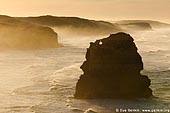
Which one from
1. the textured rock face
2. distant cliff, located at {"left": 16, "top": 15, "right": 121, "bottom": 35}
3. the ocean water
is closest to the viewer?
the ocean water

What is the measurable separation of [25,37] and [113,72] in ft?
174

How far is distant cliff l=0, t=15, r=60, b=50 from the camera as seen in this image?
70562mm

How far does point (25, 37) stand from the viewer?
7519 centimetres

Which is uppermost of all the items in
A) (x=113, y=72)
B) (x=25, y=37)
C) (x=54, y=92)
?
(x=25, y=37)

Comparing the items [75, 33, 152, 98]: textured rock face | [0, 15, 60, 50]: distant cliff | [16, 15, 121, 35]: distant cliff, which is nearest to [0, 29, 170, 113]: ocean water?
[75, 33, 152, 98]: textured rock face

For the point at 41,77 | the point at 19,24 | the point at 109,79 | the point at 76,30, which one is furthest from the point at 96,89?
the point at 76,30

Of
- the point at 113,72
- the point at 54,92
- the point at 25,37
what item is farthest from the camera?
the point at 25,37

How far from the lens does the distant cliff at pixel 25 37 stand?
70.6 metres

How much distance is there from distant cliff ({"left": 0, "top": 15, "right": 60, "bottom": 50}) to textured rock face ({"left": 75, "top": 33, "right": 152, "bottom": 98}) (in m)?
44.3

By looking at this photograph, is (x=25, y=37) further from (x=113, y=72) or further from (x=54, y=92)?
(x=113, y=72)

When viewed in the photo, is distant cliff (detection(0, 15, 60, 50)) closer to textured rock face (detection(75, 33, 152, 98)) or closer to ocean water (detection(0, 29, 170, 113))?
ocean water (detection(0, 29, 170, 113))

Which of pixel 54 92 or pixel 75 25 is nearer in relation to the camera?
pixel 54 92

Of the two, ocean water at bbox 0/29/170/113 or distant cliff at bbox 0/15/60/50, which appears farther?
distant cliff at bbox 0/15/60/50

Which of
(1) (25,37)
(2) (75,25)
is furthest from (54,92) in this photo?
(2) (75,25)
